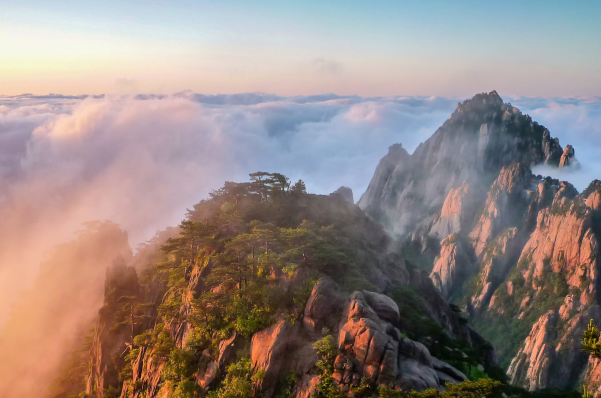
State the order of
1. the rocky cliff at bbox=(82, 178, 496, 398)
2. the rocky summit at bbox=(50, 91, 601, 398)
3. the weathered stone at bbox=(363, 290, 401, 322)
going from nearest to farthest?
the rocky summit at bbox=(50, 91, 601, 398) → the rocky cliff at bbox=(82, 178, 496, 398) → the weathered stone at bbox=(363, 290, 401, 322)

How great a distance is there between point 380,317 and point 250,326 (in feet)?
39.9

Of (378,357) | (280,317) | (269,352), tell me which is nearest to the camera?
(378,357)

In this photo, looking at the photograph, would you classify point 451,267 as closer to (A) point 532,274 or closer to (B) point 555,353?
(A) point 532,274

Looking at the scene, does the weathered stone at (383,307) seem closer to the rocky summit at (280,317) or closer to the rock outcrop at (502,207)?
the rocky summit at (280,317)

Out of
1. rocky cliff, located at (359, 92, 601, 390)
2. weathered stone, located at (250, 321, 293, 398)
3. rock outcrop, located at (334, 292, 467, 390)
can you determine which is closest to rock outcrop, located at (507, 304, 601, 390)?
rocky cliff, located at (359, 92, 601, 390)

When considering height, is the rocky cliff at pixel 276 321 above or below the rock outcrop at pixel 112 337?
above

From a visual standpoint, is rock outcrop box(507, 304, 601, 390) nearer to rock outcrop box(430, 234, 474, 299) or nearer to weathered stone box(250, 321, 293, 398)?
rock outcrop box(430, 234, 474, 299)

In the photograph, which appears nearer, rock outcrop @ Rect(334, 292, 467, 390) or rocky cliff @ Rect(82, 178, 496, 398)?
rock outcrop @ Rect(334, 292, 467, 390)

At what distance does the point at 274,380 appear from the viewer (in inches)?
1325

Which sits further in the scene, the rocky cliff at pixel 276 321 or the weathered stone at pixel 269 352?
the weathered stone at pixel 269 352

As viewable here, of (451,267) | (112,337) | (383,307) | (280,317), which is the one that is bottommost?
(451,267)

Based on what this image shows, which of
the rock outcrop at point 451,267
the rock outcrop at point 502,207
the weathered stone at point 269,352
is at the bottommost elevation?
the rock outcrop at point 451,267

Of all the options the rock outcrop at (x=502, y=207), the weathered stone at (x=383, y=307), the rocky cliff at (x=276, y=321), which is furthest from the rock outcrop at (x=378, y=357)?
the rock outcrop at (x=502, y=207)

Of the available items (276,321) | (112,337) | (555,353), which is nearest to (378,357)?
(276,321)
